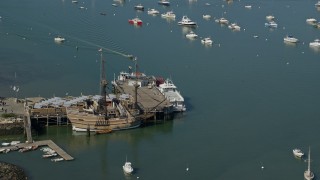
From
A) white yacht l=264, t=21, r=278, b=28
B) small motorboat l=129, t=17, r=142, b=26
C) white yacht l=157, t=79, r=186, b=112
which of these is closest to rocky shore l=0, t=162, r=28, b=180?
white yacht l=157, t=79, r=186, b=112

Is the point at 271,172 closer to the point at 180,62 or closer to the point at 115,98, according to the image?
the point at 115,98

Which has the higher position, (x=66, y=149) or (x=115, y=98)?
(x=115, y=98)

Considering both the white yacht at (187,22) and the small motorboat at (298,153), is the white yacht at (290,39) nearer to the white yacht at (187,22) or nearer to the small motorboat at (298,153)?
the white yacht at (187,22)

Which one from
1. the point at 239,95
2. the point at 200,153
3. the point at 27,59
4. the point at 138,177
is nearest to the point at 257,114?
the point at 239,95

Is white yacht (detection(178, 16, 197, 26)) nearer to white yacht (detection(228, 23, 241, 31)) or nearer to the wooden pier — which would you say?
white yacht (detection(228, 23, 241, 31))

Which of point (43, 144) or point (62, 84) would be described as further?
point (62, 84)

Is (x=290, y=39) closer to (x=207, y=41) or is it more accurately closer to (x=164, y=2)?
(x=207, y=41)
